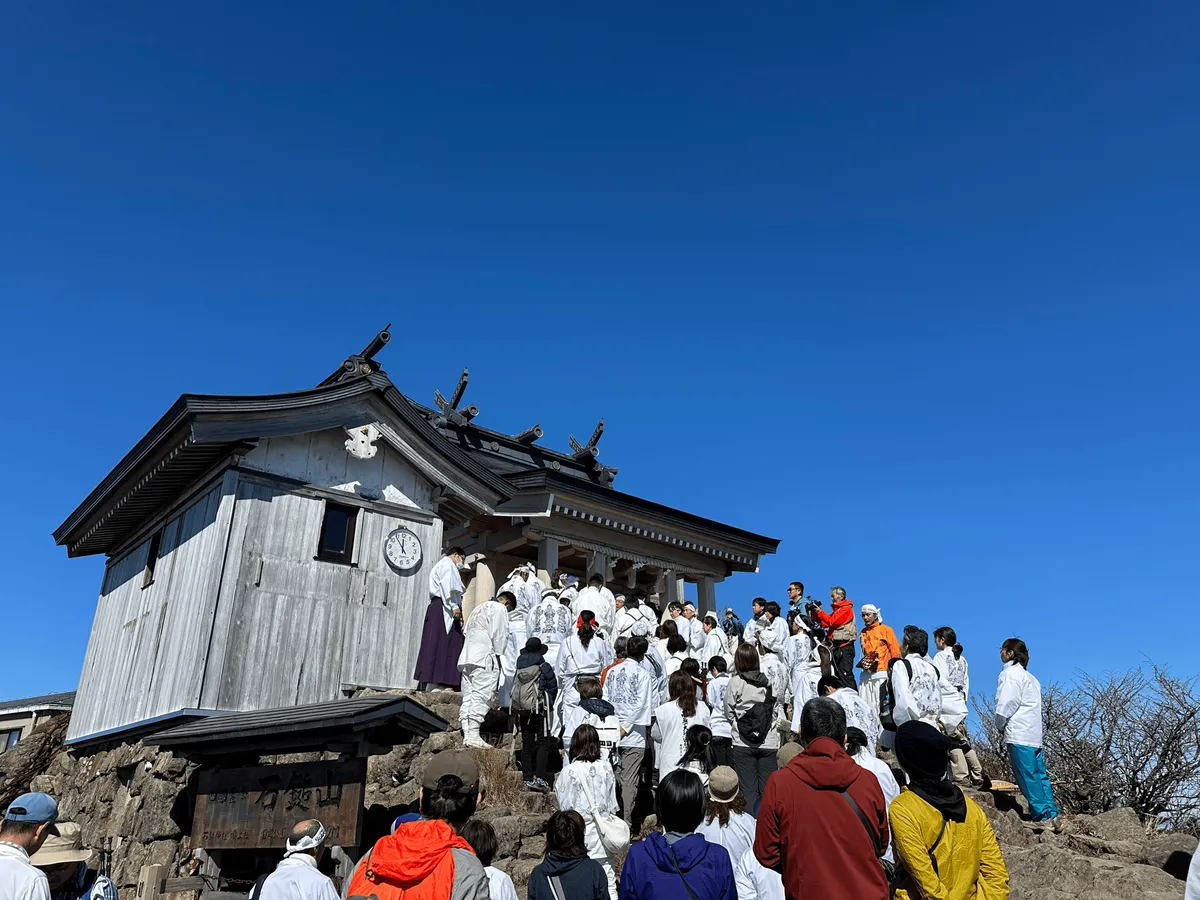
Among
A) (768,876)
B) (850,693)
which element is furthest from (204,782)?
(850,693)

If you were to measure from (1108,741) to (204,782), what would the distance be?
14656mm

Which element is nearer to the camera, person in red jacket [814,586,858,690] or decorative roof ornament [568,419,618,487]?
person in red jacket [814,586,858,690]

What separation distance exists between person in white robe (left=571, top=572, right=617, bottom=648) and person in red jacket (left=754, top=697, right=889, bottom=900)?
9674 millimetres

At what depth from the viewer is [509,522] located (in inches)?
791

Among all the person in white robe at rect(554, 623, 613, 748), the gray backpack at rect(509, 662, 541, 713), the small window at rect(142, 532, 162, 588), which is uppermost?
the small window at rect(142, 532, 162, 588)

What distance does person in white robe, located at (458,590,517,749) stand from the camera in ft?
35.9

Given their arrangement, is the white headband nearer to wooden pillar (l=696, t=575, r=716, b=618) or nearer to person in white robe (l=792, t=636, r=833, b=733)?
person in white robe (l=792, t=636, r=833, b=733)

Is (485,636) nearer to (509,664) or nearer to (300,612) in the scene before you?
(509,664)

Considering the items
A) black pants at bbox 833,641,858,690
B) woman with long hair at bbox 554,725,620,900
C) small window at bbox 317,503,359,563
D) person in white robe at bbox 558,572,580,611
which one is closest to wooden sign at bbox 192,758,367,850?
woman with long hair at bbox 554,725,620,900

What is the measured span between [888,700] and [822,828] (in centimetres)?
763

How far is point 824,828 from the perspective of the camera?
12.8 ft

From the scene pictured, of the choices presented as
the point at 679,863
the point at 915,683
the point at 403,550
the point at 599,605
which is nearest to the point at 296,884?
the point at 679,863

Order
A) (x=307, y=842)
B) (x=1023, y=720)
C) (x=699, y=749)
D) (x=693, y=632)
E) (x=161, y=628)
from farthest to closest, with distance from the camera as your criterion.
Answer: (x=693, y=632), (x=161, y=628), (x=1023, y=720), (x=699, y=749), (x=307, y=842)

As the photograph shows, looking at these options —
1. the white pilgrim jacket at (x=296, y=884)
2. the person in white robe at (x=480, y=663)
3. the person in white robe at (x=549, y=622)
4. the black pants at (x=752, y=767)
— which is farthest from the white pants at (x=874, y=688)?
the white pilgrim jacket at (x=296, y=884)
